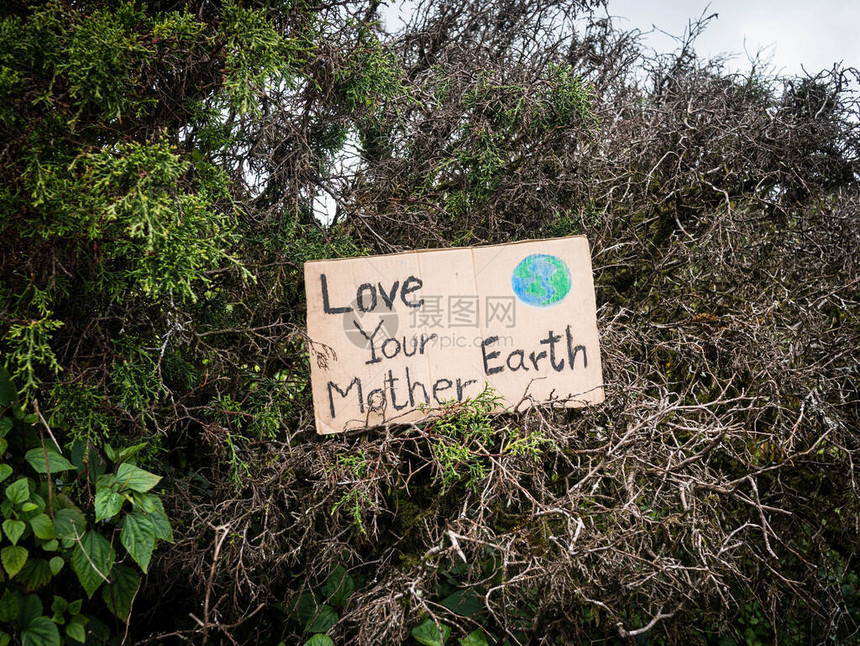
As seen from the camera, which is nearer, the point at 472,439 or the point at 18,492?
the point at 18,492

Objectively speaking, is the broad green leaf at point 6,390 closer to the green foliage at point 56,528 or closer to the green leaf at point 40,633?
the green foliage at point 56,528

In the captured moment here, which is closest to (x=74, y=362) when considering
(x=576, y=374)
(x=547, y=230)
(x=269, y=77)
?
(x=269, y=77)

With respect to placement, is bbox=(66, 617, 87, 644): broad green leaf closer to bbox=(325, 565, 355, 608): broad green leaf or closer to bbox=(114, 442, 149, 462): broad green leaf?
bbox=(114, 442, 149, 462): broad green leaf

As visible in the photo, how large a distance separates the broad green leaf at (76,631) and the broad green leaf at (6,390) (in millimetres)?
733

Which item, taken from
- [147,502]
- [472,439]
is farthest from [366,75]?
[147,502]

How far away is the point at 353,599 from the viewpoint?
88.3 inches

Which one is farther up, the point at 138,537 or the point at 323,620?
the point at 138,537

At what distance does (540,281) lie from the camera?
2.20 metres

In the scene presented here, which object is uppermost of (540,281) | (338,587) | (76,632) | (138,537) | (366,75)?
(366,75)

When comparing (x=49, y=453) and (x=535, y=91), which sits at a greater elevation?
(x=535, y=91)

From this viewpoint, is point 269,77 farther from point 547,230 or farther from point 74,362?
point 547,230

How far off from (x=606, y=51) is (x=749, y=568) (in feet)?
10.8

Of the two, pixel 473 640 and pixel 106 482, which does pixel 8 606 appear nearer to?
pixel 106 482

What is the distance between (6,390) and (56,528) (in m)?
0.46
